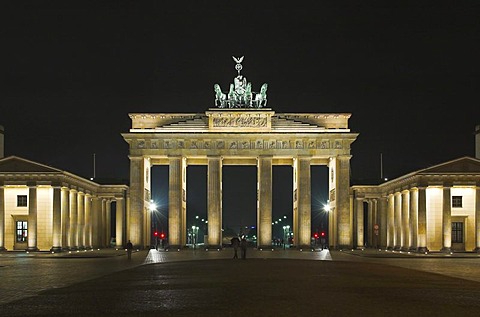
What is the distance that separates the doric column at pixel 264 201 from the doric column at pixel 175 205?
949cm

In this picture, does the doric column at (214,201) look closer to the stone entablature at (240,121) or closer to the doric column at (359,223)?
the stone entablature at (240,121)

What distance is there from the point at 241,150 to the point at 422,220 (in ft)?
78.1

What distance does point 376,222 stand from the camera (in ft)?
319

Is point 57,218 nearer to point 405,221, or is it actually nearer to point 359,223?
point 405,221

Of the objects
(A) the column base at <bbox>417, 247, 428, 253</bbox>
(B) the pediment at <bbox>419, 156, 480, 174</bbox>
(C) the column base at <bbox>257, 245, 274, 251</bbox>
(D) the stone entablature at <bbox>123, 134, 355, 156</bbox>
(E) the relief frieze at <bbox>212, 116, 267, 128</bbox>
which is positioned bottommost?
(C) the column base at <bbox>257, 245, 274, 251</bbox>

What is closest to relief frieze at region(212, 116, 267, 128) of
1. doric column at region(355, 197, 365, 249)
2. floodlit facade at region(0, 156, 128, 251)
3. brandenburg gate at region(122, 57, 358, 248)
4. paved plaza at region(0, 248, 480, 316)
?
brandenburg gate at region(122, 57, 358, 248)

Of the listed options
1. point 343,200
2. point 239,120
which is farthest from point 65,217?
point 343,200

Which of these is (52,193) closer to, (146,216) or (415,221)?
(146,216)

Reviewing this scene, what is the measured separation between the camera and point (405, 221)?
80375 millimetres

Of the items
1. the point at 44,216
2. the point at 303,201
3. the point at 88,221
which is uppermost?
the point at 303,201

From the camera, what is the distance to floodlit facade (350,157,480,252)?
237 ft

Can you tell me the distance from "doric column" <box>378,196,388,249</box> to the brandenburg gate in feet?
21.8

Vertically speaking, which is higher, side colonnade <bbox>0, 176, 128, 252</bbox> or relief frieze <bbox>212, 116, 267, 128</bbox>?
relief frieze <bbox>212, 116, 267, 128</bbox>

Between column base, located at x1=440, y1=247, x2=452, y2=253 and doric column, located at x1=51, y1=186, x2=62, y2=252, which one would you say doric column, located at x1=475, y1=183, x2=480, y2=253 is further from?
doric column, located at x1=51, y1=186, x2=62, y2=252
